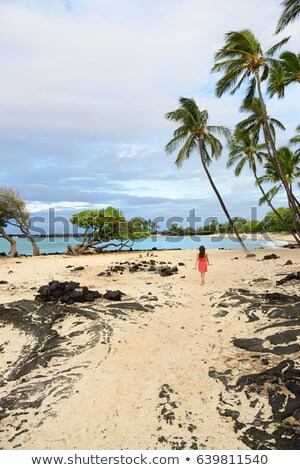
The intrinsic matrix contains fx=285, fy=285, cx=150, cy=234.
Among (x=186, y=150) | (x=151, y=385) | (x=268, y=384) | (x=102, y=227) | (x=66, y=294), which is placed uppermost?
(x=186, y=150)

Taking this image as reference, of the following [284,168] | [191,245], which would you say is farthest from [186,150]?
[191,245]

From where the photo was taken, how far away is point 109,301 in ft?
27.3

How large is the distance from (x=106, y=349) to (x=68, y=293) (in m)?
3.45

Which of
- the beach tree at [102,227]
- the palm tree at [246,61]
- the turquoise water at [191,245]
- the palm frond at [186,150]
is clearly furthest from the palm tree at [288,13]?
the turquoise water at [191,245]

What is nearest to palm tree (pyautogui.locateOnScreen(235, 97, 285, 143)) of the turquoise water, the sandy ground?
the sandy ground

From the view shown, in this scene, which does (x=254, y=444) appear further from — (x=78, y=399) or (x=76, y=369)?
(x=76, y=369)

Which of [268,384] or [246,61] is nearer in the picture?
[268,384]

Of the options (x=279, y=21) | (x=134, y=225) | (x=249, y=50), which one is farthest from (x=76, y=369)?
(x=134, y=225)

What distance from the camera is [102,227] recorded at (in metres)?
30.7

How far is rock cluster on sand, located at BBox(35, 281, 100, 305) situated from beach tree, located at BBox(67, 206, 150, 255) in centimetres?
2000

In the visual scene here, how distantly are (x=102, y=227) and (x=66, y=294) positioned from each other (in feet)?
73.9

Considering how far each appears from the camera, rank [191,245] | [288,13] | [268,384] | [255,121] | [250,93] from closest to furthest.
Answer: [268,384] → [288,13] → [250,93] → [255,121] → [191,245]

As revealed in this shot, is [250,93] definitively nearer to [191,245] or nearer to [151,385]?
[151,385]
